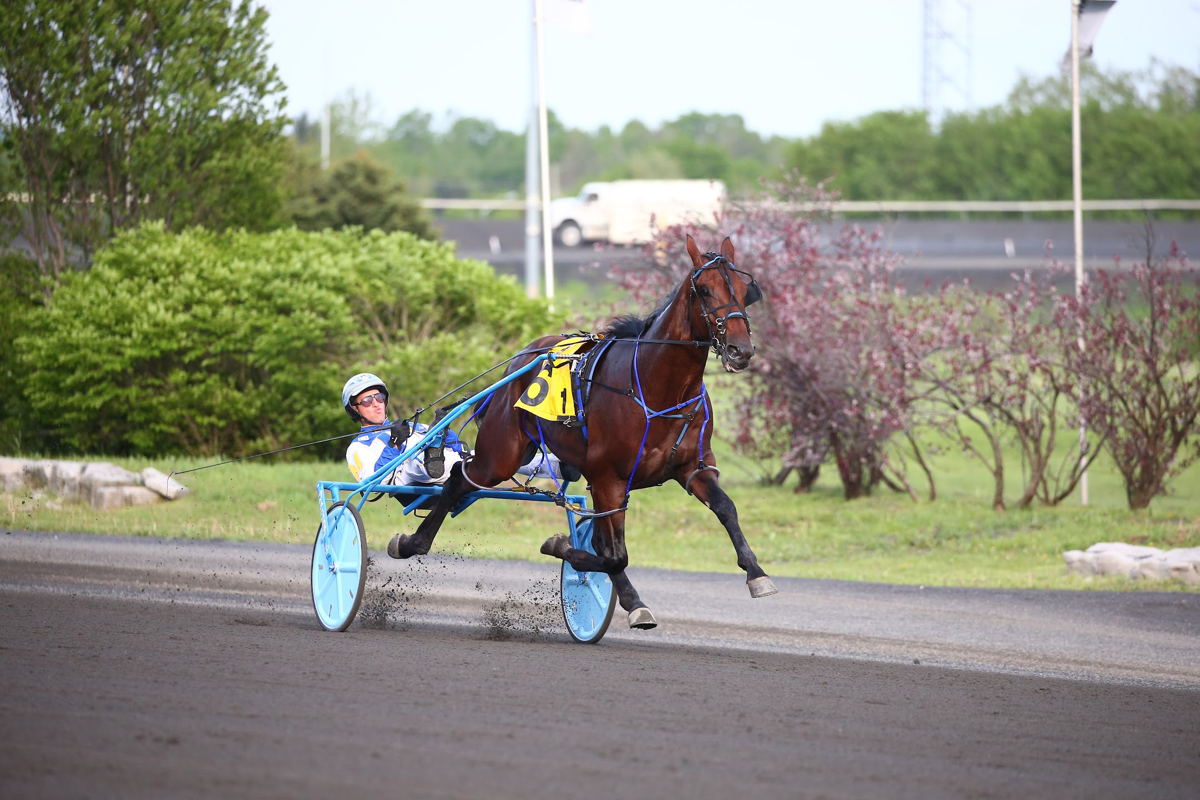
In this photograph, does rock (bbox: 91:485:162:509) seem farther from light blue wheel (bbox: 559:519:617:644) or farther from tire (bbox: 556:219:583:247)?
tire (bbox: 556:219:583:247)

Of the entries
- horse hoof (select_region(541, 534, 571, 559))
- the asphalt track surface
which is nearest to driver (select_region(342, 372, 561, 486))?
horse hoof (select_region(541, 534, 571, 559))

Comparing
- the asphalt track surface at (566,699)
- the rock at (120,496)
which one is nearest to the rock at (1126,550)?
the asphalt track surface at (566,699)

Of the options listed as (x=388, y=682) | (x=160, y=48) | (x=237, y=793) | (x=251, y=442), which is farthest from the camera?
(x=160, y=48)

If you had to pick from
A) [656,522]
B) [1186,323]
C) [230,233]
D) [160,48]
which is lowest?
[656,522]

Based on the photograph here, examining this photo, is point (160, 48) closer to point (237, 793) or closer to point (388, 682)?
point (388, 682)

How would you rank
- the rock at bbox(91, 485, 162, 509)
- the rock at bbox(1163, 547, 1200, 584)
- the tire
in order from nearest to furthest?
the rock at bbox(1163, 547, 1200, 584) → the rock at bbox(91, 485, 162, 509) → the tire

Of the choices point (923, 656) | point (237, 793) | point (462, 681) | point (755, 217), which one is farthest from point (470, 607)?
point (755, 217)

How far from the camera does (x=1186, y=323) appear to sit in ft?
51.9

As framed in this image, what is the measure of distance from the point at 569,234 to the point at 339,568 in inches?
1423

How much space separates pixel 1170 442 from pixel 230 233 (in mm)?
11690

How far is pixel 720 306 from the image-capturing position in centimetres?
722

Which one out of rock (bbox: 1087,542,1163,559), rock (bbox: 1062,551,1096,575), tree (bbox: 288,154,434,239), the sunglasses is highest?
tree (bbox: 288,154,434,239)

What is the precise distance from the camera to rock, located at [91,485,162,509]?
15.0m

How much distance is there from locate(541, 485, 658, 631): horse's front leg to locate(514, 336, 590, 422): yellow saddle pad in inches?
18.3
